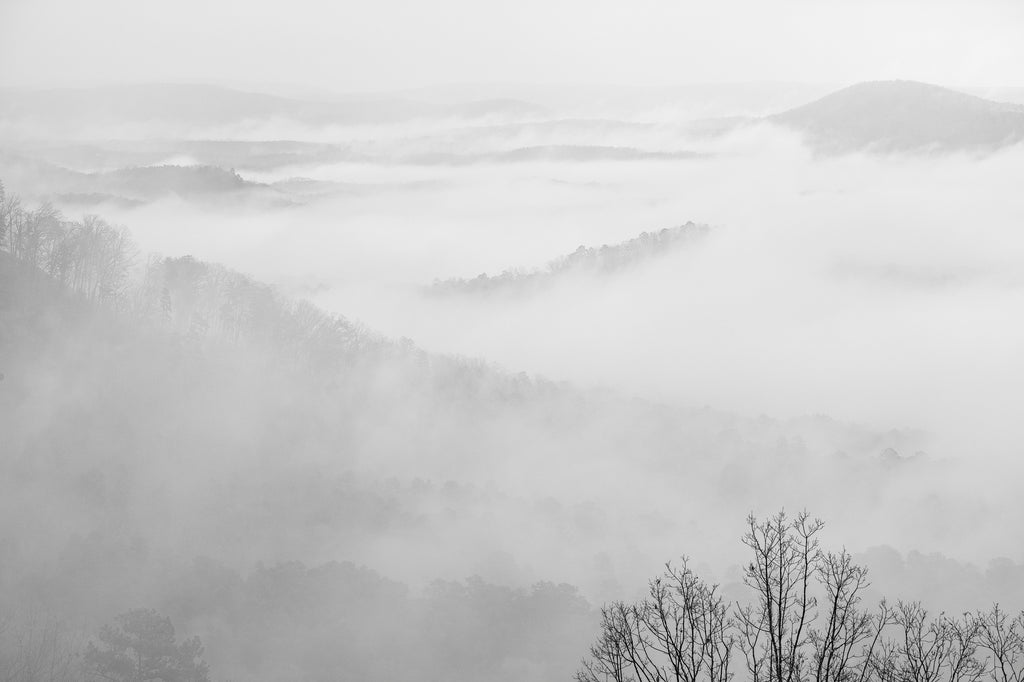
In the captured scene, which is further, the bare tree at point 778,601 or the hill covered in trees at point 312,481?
the hill covered in trees at point 312,481

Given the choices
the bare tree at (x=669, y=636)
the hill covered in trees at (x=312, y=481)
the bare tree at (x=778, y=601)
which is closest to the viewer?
the bare tree at (x=669, y=636)

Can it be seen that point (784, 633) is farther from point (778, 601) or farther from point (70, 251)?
point (70, 251)

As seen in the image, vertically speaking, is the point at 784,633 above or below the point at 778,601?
above

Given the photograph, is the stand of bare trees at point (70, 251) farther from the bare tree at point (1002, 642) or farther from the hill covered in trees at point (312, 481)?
the bare tree at point (1002, 642)

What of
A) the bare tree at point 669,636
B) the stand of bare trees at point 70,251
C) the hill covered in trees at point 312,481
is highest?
the stand of bare trees at point 70,251

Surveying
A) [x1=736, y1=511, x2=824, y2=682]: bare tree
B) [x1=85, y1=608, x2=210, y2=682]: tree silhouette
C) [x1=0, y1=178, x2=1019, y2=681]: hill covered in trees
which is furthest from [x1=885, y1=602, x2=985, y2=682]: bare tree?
[x1=85, y1=608, x2=210, y2=682]: tree silhouette

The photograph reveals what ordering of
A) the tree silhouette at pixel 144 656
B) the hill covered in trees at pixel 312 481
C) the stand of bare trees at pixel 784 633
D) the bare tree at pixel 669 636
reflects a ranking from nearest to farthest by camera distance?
the bare tree at pixel 669 636 < the stand of bare trees at pixel 784 633 < the tree silhouette at pixel 144 656 < the hill covered in trees at pixel 312 481

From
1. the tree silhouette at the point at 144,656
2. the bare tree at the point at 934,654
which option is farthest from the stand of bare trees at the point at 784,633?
the tree silhouette at the point at 144,656

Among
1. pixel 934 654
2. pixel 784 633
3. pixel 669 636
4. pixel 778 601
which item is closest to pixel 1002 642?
pixel 934 654

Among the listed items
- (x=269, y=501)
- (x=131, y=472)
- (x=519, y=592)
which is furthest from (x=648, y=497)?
(x=131, y=472)

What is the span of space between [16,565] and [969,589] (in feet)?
201

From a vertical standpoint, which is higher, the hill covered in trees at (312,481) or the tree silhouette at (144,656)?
the hill covered in trees at (312,481)

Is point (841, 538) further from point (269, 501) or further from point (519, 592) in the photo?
point (269, 501)

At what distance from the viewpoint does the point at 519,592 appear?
52.6 m
